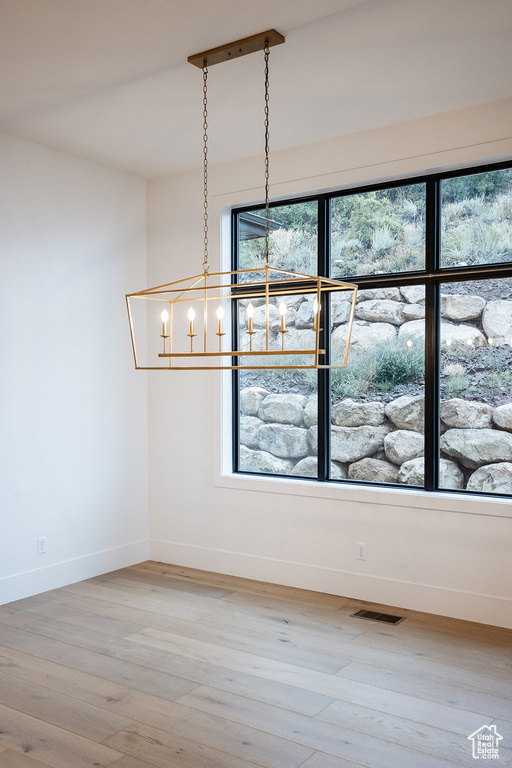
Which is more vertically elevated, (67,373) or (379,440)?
(67,373)

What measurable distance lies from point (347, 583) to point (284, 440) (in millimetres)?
1040

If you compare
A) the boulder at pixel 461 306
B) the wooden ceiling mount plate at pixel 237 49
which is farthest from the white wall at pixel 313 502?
the wooden ceiling mount plate at pixel 237 49

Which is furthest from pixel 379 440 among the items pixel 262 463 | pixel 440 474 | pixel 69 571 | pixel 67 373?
pixel 69 571

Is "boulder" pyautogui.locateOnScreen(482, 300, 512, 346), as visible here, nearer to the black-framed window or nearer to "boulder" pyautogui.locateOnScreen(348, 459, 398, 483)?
the black-framed window

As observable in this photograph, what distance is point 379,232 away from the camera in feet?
13.7

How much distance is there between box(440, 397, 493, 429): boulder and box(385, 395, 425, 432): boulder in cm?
13

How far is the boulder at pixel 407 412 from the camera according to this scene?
159 inches

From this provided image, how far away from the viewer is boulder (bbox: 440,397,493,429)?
12.5 feet

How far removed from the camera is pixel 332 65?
3195 millimetres

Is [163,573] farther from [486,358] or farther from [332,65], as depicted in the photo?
[332,65]

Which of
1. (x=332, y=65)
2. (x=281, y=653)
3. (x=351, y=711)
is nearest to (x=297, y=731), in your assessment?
(x=351, y=711)

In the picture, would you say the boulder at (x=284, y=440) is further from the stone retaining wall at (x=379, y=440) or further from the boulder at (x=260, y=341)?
the boulder at (x=260, y=341)

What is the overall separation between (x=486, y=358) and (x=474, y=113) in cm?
139

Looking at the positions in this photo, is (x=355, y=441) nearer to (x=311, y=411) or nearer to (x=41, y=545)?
(x=311, y=411)
